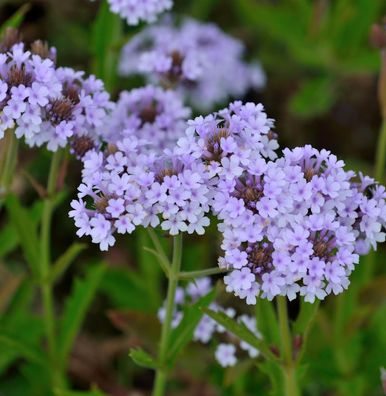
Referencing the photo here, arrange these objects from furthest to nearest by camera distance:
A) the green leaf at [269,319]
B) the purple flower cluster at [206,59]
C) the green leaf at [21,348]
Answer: the purple flower cluster at [206,59], the green leaf at [21,348], the green leaf at [269,319]

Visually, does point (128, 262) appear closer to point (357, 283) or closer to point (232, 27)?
point (357, 283)

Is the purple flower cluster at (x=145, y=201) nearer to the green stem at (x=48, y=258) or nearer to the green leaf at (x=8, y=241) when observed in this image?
the green stem at (x=48, y=258)

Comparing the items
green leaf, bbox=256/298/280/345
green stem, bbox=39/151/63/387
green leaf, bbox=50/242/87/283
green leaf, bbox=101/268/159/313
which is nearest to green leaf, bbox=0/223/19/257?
green stem, bbox=39/151/63/387

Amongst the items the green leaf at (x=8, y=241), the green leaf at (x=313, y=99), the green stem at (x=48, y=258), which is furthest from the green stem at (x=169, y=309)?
the green leaf at (x=313, y=99)

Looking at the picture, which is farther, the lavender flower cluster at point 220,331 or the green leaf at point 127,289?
the green leaf at point 127,289

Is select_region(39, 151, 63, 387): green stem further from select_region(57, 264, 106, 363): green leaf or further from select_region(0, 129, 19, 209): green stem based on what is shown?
select_region(0, 129, 19, 209): green stem

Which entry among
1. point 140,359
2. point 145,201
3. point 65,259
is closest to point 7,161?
point 65,259
